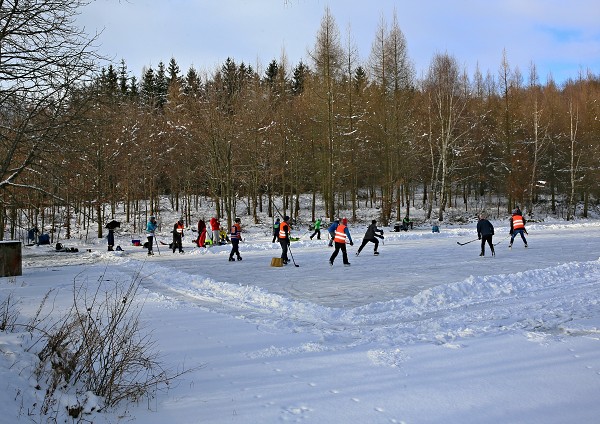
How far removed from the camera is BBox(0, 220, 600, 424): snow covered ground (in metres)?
4.57

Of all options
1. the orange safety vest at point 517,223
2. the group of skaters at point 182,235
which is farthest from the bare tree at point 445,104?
the group of skaters at point 182,235

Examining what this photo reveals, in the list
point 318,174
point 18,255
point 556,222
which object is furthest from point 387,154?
point 18,255

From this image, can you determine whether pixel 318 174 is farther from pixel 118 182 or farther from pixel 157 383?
pixel 157 383

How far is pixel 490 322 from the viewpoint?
811 centimetres

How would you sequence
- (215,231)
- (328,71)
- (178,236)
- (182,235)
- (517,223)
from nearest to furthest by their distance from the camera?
(517,223) → (178,236) → (215,231) → (182,235) → (328,71)

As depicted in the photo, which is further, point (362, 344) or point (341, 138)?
point (341, 138)

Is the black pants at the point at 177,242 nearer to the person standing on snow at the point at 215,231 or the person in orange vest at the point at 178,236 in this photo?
the person in orange vest at the point at 178,236

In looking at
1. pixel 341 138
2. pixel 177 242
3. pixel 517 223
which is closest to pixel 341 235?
pixel 517 223

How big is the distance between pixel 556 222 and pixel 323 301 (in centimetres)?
3346

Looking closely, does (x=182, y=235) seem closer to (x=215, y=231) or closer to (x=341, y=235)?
(x=215, y=231)

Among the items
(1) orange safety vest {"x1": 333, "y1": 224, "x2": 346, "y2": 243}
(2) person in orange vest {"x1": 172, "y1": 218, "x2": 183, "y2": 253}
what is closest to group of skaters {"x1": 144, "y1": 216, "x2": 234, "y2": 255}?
(2) person in orange vest {"x1": 172, "y1": 218, "x2": 183, "y2": 253}

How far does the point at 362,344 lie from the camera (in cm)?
690

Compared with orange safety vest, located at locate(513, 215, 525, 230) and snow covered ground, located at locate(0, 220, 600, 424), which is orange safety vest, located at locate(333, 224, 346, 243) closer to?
snow covered ground, located at locate(0, 220, 600, 424)

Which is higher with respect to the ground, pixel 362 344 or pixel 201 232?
pixel 201 232
